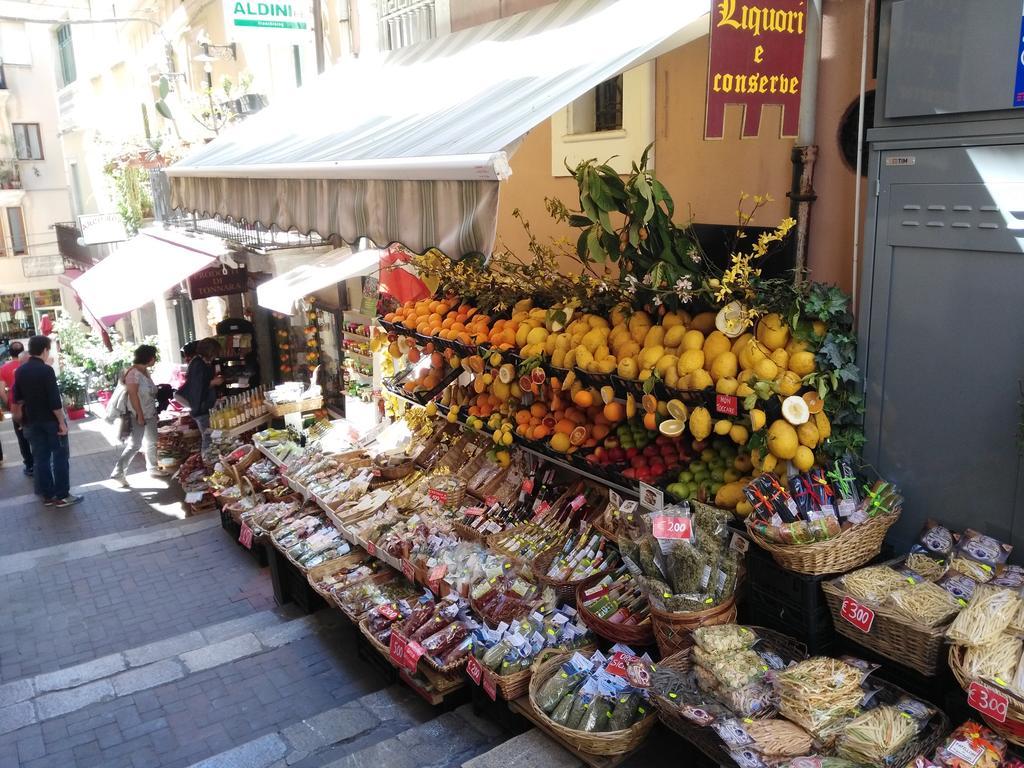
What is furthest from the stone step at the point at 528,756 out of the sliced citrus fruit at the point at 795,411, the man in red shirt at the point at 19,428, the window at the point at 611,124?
the man in red shirt at the point at 19,428

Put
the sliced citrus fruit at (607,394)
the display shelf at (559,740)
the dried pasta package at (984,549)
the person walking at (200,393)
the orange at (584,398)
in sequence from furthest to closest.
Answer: the person walking at (200,393) < the orange at (584,398) < the sliced citrus fruit at (607,394) < the display shelf at (559,740) < the dried pasta package at (984,549)

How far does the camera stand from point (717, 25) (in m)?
3.88

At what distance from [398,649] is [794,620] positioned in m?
2.44

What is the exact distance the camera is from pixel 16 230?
29.9 m

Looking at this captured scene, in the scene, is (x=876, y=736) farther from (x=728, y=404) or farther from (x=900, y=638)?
(x=728, y=404)

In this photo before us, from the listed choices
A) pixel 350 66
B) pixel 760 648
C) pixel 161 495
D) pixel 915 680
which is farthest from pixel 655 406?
pixel 161 495

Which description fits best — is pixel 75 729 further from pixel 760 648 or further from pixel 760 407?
pixel 760 407

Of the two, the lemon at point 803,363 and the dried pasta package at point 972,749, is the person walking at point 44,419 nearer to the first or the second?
the lemon at point 803,363

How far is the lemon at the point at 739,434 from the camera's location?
4234 mm

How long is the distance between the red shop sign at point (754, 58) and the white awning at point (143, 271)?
7.90 m

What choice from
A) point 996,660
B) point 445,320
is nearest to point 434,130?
point 445,320

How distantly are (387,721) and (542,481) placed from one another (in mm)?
2095

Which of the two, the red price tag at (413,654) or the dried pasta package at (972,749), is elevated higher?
the dried pasta package at (972,749)

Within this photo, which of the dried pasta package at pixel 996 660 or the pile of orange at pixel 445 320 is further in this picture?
the pile of orange at pixel 445 320
